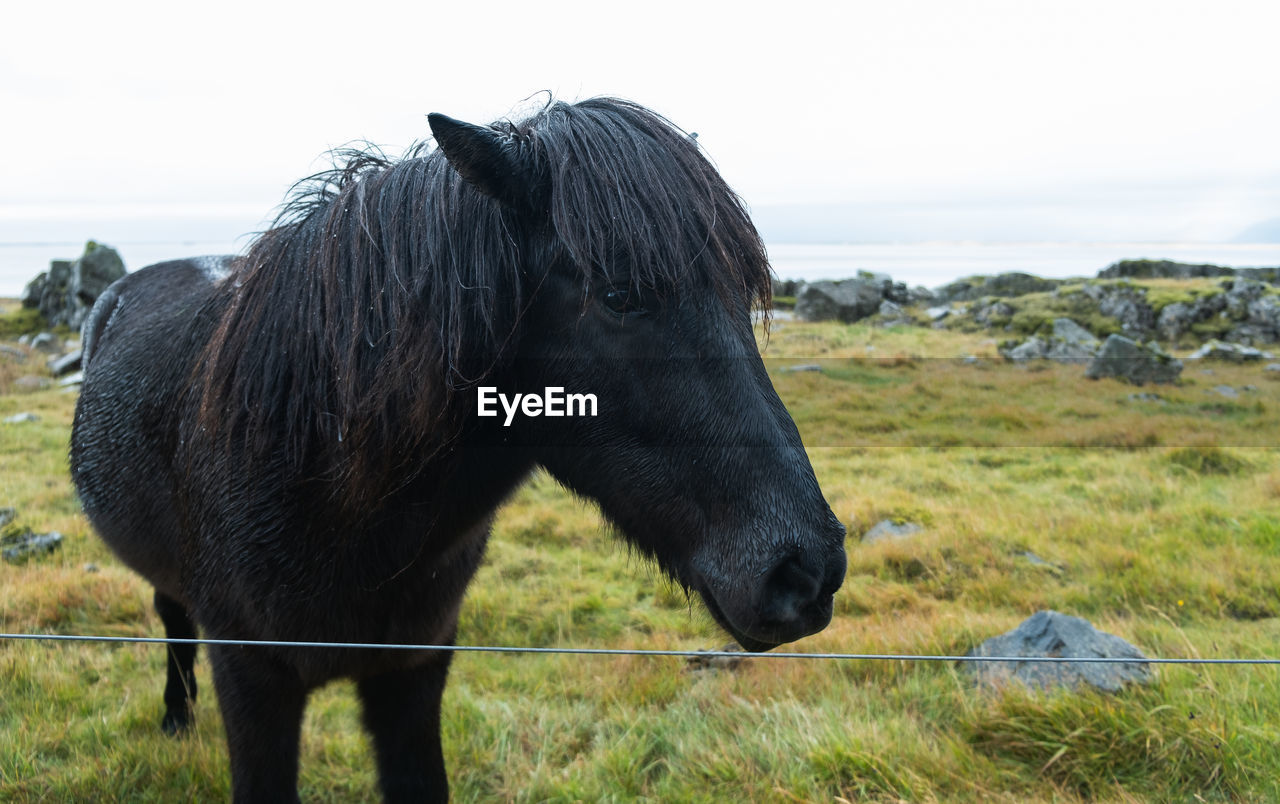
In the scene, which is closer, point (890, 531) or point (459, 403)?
point (459, 403)

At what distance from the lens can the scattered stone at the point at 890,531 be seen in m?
5.90

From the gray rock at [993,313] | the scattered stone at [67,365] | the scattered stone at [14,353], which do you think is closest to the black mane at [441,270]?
the scattered stone at [67,365]

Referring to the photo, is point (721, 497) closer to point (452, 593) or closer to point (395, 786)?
point (452, 593)

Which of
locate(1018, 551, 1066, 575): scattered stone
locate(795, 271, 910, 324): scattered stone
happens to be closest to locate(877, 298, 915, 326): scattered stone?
locate(795, 271, 910, 324): scattered stone

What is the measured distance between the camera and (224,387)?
2.31 meters

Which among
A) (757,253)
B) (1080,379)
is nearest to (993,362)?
(1080,379)

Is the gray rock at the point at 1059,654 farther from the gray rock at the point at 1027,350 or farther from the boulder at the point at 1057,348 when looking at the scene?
the gray rock at the point at 1027,350

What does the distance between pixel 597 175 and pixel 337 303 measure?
772 millimetres

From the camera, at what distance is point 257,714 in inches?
96.8

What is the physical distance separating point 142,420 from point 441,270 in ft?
5.58

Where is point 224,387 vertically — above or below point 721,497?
above

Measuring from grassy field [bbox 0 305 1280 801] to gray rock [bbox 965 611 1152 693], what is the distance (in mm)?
93

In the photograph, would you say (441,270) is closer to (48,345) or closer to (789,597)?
(789,597)

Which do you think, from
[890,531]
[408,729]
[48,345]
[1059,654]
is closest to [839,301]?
[890,531]
